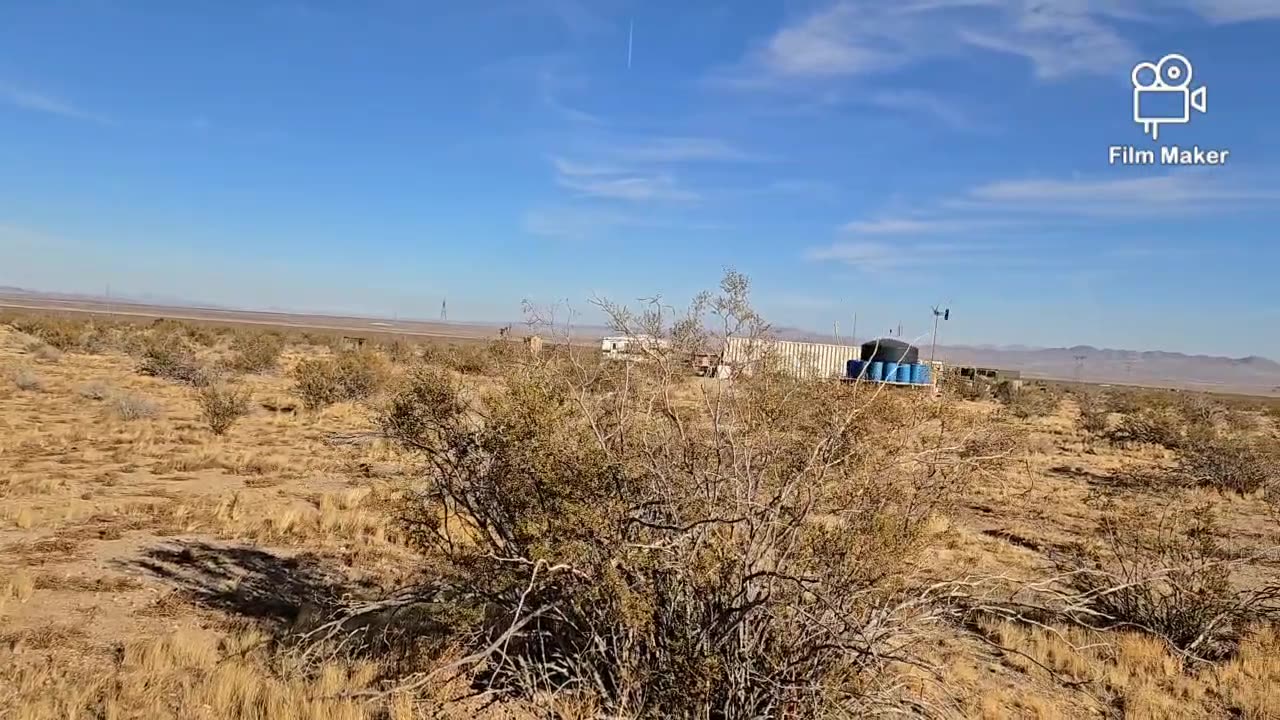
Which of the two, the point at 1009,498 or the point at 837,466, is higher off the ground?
the point at 837,466

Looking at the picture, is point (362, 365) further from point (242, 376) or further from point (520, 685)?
point (520, 685)

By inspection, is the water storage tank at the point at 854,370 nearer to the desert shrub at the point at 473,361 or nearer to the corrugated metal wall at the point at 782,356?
the corrugated metal wall at the point at 782,356

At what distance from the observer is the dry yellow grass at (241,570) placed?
19.1 ft

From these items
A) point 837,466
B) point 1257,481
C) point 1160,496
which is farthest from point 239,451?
point 1257,481

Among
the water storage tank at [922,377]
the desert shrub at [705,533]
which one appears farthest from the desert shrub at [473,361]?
the water storage tank at [922,377]

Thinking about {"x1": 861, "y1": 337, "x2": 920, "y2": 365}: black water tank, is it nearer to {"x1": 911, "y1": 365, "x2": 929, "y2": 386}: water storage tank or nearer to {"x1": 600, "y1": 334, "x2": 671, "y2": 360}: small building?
{"x1": 911, "y1": 365, "x2": 929, "y2": 386}: water storage tank

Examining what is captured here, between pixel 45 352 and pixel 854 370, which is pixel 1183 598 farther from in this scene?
pixel 45 352

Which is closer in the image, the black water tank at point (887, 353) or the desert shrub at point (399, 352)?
the black water tank at point (887, 353)

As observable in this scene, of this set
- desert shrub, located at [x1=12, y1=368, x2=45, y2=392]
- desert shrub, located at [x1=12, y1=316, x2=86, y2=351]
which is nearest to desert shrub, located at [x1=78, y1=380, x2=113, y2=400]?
desert shrub, located at [x1=12, y1=368, x2=45, y2=392]

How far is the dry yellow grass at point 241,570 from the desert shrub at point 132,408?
359mm

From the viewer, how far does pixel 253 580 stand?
9.13 metres

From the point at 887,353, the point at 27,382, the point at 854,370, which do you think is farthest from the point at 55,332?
the point at 854,370

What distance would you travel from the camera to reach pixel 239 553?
10195mm

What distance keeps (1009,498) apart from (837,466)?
1403cm
